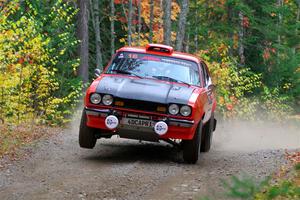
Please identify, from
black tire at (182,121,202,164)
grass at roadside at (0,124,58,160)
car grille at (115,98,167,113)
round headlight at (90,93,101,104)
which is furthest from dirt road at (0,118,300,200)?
round headlight at (90,93,101,104)

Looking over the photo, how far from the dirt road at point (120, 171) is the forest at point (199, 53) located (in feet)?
10.5

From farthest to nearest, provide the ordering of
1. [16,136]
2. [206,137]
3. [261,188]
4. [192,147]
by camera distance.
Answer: [16,136] < [206,137] < [192,147] < [261,188]

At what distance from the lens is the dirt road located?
8.10 m

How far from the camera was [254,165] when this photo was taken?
412 inches

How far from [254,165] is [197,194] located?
2.78m

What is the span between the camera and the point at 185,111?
9953 mm

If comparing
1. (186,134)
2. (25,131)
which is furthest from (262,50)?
(186,134)

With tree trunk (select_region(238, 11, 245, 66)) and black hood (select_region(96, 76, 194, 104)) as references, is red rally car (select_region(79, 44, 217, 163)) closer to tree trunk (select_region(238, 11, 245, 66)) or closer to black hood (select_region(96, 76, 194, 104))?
black hood (select_region(96, 76, 194, 104))

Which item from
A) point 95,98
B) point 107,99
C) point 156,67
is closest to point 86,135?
point 95,98

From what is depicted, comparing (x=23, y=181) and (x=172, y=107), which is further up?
(x=172, y=107)

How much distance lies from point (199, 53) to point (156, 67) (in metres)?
16.4

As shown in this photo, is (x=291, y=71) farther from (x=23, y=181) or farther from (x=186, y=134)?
(x=23, y=181)

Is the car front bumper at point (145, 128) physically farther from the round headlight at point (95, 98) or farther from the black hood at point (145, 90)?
the black hood at point (145, 90)

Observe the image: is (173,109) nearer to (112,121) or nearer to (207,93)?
(112,121)
